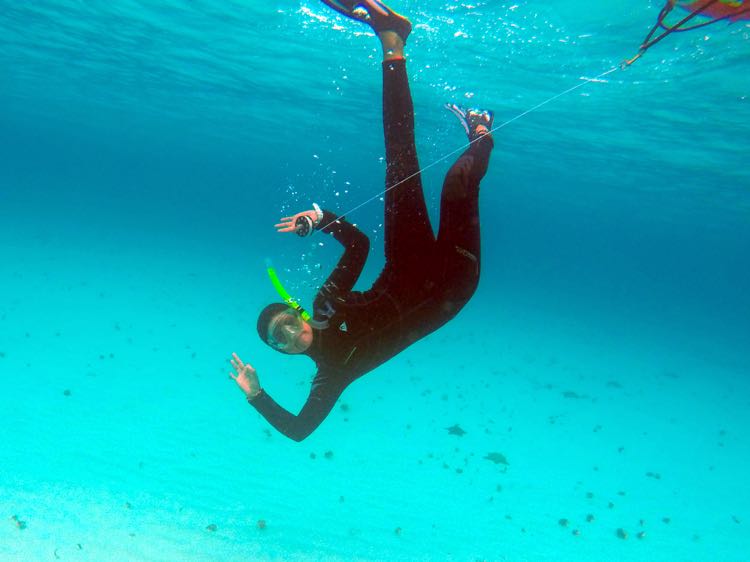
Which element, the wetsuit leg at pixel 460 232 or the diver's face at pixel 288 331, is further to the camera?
the wetsuit leg at pixel 460 232

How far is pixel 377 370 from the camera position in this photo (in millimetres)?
16344

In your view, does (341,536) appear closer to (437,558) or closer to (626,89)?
(437,558)

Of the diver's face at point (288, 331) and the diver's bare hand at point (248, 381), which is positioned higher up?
the diver's face at point (288, 331)

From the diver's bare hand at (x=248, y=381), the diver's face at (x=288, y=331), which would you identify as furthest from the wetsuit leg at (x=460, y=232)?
the diver's bare hand at (x=248, y=381)

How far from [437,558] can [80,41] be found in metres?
24.8

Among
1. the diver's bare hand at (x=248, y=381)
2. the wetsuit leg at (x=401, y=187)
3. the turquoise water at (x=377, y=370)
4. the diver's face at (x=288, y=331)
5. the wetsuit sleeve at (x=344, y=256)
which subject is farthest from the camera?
the turquoise water at (x=377, y=370)

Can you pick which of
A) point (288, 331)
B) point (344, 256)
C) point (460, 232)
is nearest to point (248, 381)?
point (288, 331)

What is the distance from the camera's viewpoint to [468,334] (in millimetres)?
22047

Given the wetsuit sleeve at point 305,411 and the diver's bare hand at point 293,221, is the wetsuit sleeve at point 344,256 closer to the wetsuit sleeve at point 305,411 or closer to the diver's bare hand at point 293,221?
the diver's bare hand at point 293,221

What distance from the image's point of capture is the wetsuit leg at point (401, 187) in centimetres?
507

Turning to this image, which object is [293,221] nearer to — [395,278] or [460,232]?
[395,278]

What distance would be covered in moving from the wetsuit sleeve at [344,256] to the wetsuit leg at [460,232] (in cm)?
87

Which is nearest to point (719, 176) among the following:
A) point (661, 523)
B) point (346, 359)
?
point (661, 523)

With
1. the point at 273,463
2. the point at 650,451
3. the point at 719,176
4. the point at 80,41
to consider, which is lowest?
the point at 650,451
